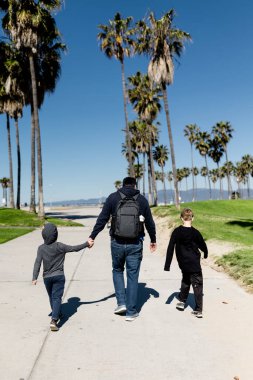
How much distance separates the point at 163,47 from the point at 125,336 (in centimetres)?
2598

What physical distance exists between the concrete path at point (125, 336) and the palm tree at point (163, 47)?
21354 millimetres

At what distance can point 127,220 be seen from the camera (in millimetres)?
5082

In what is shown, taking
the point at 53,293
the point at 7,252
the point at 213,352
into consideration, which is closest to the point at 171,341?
the point at 213,352

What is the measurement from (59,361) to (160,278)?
442 centimetres

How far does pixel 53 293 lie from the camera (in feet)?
16.0

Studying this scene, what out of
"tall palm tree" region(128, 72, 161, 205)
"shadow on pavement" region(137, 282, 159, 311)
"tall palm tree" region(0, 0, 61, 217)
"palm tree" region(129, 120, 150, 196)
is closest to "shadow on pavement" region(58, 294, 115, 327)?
"shadow on pavement" region(137, 282, 159, 311)

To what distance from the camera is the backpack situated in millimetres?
→ 5074

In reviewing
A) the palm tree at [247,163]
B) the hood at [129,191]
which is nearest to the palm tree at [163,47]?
the hood at [129,191]

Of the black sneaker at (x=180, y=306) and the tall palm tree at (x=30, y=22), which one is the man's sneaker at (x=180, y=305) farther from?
the tall palm tree at (x=30, y=22)

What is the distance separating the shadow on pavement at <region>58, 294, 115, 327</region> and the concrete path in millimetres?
15

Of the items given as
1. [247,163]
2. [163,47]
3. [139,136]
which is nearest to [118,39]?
[163,47]

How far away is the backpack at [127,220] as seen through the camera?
200 inches

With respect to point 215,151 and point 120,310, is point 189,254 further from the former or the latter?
point 215,151

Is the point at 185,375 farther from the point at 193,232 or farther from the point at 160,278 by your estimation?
the point at 160,278
